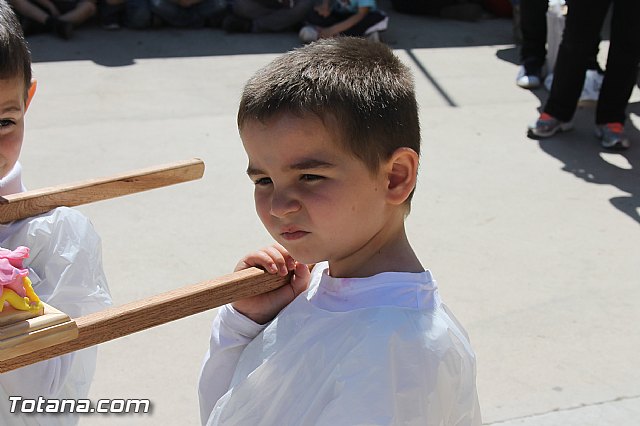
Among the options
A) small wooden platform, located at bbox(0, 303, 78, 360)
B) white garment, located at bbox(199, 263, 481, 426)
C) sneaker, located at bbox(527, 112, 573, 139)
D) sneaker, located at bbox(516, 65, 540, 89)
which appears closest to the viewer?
small wooden platform, located at bbox(0, 303, 78, 360)

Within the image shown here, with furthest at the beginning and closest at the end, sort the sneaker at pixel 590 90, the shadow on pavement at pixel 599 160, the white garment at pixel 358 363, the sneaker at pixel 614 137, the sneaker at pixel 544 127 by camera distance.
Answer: the sneaker at pixel 590 90 < the sneaker at pixel 544 127 < the sneaker at pixel 614 137 < the shadow on pavement at pixel 599 160 < the white garment at pixel 358 363

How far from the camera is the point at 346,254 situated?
1.56 m

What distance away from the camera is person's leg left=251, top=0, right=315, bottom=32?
8047 mm

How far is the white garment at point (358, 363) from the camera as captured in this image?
1.41 m

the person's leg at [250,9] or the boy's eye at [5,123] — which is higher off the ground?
the boy's eye at [5,123]

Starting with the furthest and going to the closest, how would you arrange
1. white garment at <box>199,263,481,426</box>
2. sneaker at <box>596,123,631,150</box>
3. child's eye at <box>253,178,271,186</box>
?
sneaker at <box>596,123,631,150</box>
child's eye at <box>253,178,271,186</box>
white garment at <box>199,263,481,426</box>

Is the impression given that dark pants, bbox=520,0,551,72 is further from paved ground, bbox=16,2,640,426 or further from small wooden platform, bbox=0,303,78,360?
small wooden platform, bbox=0,303,78,360

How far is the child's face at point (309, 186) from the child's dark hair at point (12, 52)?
0.66 m

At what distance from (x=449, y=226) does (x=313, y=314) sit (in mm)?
3052

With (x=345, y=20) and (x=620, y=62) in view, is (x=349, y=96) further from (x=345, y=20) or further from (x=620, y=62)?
(x=345, y=20)

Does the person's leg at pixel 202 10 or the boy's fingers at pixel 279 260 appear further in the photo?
the person's leg at pixel 202 10

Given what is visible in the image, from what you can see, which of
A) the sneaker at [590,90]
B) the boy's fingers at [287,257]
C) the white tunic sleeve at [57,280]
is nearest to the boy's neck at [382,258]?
the boy's fingers at [287,257]

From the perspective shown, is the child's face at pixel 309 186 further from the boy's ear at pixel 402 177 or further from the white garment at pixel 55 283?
the white garment at pixel 55 283

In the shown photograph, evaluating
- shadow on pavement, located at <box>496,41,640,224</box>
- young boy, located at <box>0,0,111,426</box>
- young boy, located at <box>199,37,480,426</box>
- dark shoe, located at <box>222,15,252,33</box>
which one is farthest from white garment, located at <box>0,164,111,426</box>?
dark shoe, located at <box>222,15,252,33</box>
